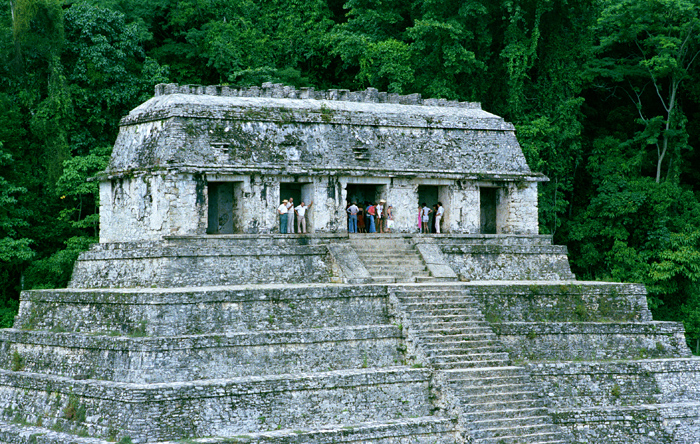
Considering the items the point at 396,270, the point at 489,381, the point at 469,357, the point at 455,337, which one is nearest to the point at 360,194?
the point at 396,270

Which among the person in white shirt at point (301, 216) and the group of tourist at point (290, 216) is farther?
Answer: the person in white shirt at point (301, 216)

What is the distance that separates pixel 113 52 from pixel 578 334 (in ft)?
57.6

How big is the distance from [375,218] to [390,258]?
216cm

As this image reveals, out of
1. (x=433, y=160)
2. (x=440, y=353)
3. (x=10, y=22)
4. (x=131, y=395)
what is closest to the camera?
(x=131, y=395)

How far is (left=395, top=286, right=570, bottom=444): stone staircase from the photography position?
20219 mm

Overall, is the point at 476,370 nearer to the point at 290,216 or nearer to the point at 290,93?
the point at 290,216

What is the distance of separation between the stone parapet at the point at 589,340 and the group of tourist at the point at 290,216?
5448 millimetres

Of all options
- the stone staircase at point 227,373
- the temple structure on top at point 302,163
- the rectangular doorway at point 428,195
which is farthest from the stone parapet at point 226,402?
the rectangular doorway at point 428,195

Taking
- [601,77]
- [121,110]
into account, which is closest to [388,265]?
[121,110]

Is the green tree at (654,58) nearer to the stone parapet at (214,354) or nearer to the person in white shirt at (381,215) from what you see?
the person in white shirt at (381,215)

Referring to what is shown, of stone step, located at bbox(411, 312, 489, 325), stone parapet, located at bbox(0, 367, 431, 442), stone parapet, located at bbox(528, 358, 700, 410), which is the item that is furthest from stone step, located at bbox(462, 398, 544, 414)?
stone step, located at bbox(411, 312, 489, 325)

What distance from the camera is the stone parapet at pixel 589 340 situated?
75.7 ft

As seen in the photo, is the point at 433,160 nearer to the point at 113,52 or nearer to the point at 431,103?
the point at 431,103

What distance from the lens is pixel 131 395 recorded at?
18.8 metres
